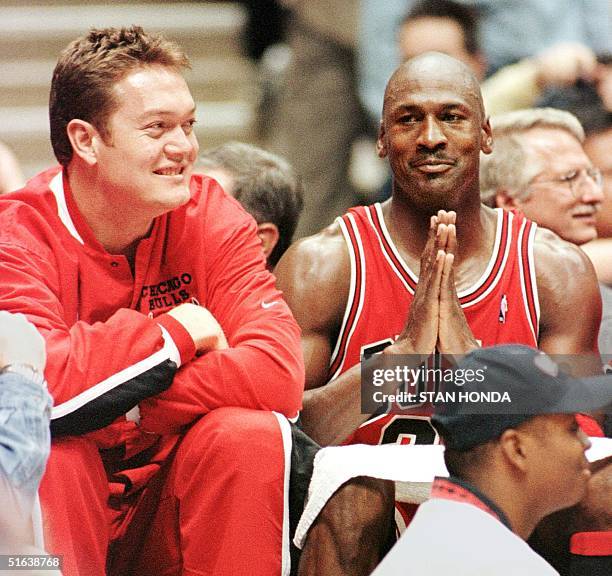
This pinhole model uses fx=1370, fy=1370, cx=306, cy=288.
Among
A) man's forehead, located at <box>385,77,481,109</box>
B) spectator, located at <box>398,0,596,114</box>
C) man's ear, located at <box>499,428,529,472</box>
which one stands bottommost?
man's ear, located at <box>499,428,529,472</box>

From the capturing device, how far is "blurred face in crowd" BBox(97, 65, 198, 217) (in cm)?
280

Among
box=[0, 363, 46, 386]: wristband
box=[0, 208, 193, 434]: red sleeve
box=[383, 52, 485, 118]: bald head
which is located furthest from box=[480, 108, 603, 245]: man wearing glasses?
box=[0, 363, 46, 386]: wristband

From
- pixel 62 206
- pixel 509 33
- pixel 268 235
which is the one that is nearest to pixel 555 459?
pixel 62 206

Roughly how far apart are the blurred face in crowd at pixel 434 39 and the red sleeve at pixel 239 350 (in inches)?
57.6

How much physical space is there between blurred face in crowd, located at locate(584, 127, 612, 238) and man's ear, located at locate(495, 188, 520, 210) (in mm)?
338

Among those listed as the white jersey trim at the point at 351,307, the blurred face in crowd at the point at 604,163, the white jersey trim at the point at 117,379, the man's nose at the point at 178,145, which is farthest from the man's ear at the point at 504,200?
the white jersey trim at the point at 117,379

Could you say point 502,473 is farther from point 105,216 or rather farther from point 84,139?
point 84,139

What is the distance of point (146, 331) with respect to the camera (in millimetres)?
2604

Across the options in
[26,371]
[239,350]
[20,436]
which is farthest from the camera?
[239,350]

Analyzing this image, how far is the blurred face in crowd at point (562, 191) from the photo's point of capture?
11.8ft

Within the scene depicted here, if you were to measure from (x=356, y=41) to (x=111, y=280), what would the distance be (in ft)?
5.95

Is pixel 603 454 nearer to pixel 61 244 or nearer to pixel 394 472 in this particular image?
pixel 394 472

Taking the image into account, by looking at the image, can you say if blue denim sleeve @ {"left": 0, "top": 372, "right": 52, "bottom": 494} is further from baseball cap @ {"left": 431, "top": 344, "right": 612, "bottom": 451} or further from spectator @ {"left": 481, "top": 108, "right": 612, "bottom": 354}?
spectator @ {"left": 481, "top": 108, "right": 612, "bottom": 354}

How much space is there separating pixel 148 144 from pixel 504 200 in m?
1.17
